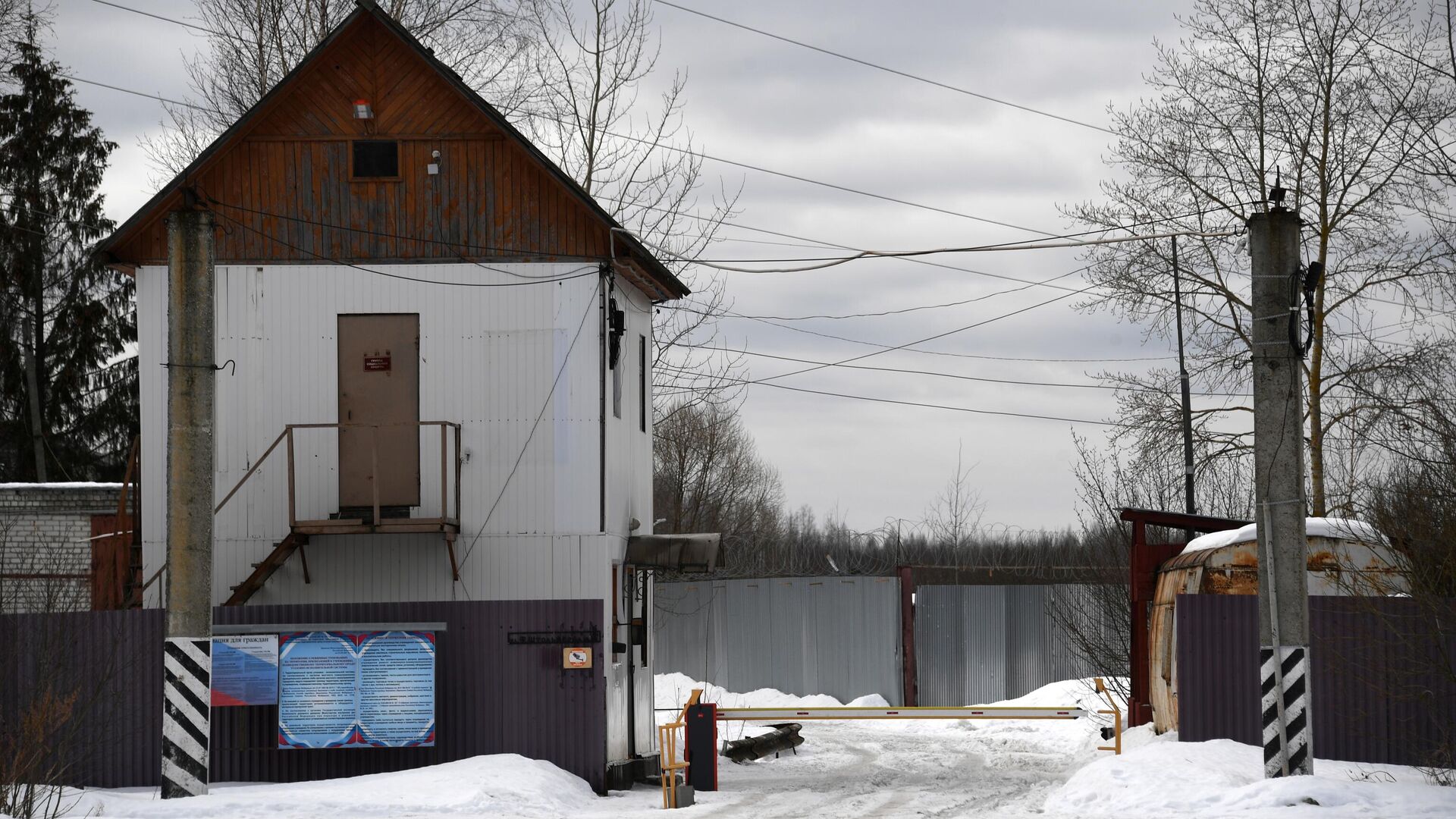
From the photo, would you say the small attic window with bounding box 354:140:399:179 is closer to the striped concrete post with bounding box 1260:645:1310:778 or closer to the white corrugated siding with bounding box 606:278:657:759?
the white corrugated siding with bounding box 606:278:657:759

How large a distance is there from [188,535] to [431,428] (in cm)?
516

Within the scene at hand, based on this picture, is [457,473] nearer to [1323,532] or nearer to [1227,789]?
[1227,789]

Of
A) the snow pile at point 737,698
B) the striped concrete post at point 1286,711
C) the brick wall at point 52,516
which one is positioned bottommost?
the snow pile at point 737,698

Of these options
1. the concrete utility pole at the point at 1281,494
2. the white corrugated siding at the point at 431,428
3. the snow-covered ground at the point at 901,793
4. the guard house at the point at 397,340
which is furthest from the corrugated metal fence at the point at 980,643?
the concrete utility pole at the point at 1281,494

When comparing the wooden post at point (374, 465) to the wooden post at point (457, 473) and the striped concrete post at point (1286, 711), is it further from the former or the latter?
the striped concrete post at point (1286, 711)

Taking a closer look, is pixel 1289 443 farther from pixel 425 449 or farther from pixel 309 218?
pixel 309 218

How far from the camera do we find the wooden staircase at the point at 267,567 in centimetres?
2031

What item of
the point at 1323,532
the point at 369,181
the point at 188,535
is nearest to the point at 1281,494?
the point at 1323,532

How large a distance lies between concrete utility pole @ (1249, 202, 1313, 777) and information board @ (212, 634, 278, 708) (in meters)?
11.5

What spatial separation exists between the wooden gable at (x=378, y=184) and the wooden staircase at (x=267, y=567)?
12.9ft

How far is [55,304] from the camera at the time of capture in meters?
39.6

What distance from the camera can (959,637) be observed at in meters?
35.2

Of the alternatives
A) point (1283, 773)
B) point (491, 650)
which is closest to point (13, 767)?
point (491, 650)

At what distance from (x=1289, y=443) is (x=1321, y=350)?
1752 centimetres
